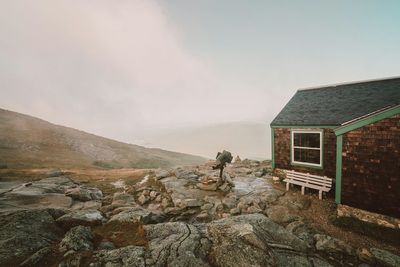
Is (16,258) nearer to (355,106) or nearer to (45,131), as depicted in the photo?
(355,106)

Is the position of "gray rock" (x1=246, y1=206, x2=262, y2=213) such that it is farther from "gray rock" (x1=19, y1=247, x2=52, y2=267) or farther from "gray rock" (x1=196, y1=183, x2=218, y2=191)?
"gray rock" (x1=19, y1=247, x2=52, y2=267)

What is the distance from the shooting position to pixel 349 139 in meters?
8.46

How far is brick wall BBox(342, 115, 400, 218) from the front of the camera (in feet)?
24.4

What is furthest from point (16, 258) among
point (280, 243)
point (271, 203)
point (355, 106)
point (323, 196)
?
point (355, 106)

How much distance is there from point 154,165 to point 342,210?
4170 cm

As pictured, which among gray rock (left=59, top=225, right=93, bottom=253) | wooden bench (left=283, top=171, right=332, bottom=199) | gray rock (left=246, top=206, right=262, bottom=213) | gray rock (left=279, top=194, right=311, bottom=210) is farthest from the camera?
wooden bench (left=283, top=171, right=332, bottom=199)

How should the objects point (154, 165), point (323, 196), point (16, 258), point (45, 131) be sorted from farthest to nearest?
point (45, 131) < point (154, 165) < point (323, 196) < point (16, 258)

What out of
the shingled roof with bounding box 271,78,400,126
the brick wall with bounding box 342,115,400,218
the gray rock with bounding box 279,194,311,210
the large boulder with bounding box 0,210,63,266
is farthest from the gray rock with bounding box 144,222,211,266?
the shingled roof with bounding box 271,78,400,126

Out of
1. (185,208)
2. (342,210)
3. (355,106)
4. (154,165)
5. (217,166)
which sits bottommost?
(154,165)

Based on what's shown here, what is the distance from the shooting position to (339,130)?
866 centimetres

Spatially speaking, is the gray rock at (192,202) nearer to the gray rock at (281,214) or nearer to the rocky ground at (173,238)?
the rocky ground at (173,238)

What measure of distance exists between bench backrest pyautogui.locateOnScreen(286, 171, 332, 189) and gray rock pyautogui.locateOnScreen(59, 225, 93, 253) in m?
10.7

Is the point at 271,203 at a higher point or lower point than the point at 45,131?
lower

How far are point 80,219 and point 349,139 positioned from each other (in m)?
10.8
